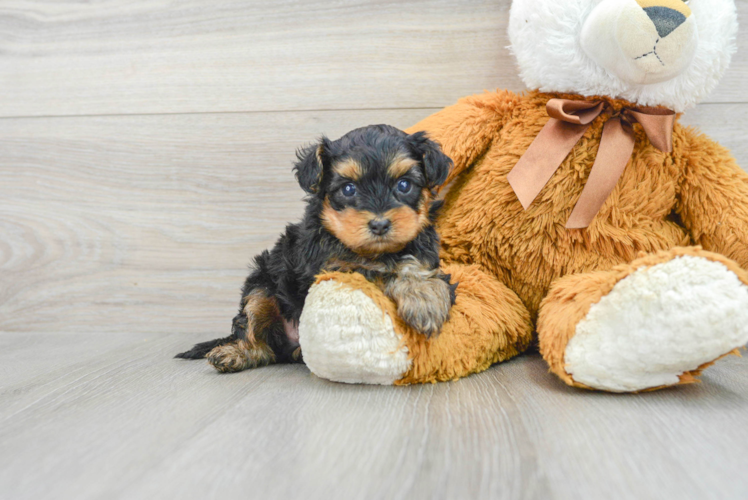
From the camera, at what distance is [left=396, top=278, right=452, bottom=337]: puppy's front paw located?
1.29 meters

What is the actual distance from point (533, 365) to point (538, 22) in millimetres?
997

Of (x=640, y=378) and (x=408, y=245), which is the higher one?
(x=408, y=245)

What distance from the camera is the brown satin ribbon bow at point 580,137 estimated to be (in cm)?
148

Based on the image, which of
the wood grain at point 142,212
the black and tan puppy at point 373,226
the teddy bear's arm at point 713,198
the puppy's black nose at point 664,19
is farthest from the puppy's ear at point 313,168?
the teddy bear's arm at point 713,198

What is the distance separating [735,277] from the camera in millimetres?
1119

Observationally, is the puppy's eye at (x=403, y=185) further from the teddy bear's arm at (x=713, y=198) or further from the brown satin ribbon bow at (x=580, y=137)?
the teddy bear's arm at (x=713, y=198)

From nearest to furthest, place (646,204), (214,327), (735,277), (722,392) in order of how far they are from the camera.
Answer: (735,277)
(722,392)
(646,204)
(214,327)

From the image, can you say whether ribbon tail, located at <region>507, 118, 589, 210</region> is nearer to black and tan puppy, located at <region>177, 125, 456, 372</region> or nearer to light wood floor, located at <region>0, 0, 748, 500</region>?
black and tan puppy, located at <region>177, 125, 456, 372</region>

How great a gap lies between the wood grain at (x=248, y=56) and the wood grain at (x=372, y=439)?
1.12 metres

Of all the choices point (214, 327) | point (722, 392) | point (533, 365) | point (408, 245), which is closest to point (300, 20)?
point (408, 245)

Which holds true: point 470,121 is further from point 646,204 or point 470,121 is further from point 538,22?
point 646,204

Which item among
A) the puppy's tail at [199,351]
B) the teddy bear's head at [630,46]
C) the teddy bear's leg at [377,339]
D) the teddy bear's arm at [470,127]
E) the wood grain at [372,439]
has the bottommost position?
the puppy's tail at [199,351]

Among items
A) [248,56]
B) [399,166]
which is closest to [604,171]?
[399,166]

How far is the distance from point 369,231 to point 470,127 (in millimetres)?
599
